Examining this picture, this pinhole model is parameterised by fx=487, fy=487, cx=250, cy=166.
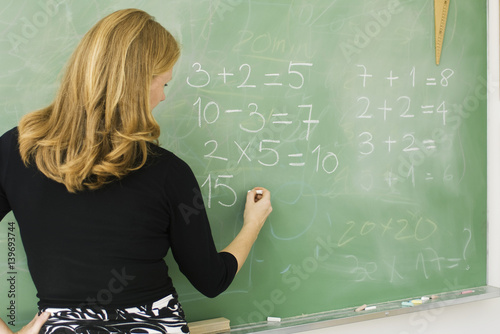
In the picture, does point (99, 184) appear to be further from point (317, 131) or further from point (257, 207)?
point (317, 131)

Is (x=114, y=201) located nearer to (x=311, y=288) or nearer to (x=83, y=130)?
(x=83, y=130)

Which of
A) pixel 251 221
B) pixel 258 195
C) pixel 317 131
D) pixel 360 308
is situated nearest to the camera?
pixel 251 221

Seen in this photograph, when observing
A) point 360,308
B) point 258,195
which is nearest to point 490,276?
point 360,308

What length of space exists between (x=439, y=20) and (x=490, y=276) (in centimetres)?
108

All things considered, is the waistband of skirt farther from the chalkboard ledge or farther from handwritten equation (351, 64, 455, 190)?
handwritten equation (351, 64, 455, 190)

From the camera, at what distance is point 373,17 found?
5.65 ft

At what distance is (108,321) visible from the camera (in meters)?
1.01

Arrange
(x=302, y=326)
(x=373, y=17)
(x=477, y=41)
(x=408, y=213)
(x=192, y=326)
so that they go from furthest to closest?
(x=477, y=41) → (x=408, y=213) → (x=373, y=17) → (x=302, y=326) → (x=192, y=326)

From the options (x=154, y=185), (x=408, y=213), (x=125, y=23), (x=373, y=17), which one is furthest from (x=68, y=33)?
(x=408, y=213)

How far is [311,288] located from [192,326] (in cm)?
45

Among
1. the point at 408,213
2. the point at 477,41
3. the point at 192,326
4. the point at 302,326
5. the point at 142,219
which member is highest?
the point at 477,41

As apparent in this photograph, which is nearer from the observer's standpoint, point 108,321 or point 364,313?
point 108,321

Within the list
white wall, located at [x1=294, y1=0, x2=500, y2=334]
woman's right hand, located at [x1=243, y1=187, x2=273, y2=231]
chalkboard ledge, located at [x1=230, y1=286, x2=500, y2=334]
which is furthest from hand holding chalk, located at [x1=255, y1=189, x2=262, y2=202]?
white wall, located at [x1=294, y1=0, x2=500, y2=334]

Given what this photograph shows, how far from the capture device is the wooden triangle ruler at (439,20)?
185 cm
